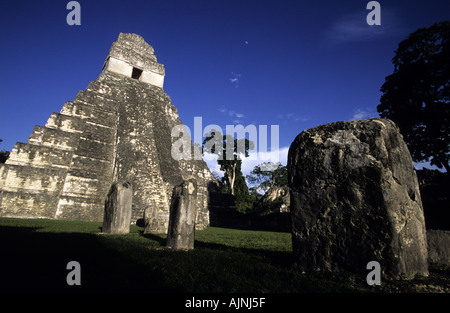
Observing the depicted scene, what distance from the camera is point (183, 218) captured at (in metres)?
5.09

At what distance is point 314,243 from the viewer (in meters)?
3.05

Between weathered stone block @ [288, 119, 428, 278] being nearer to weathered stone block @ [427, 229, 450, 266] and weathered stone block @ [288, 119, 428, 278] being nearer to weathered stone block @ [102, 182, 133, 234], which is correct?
weathered stone block @ [427, 229, 450, 266]

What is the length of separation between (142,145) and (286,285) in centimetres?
1308

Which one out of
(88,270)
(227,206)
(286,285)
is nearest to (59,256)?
(88,270)

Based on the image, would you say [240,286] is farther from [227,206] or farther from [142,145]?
[227,206]

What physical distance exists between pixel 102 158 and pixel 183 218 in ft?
31.5

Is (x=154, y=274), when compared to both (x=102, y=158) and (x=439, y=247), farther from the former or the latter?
(x=102, y=158)

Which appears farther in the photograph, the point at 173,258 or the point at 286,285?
Result: the point at 173,258

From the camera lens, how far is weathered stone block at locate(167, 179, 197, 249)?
4922 mm

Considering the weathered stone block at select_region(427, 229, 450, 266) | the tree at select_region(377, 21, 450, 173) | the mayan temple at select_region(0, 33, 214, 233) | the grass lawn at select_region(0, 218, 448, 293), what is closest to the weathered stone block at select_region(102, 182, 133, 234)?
the mayan temple at select_region(0, 33, 214, 233)

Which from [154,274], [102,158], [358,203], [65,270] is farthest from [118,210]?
[102,158]

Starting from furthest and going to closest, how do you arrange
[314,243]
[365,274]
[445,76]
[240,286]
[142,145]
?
[142,145], [445,76], [314,243], [365,274], [240,286]

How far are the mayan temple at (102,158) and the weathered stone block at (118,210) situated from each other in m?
1.18
